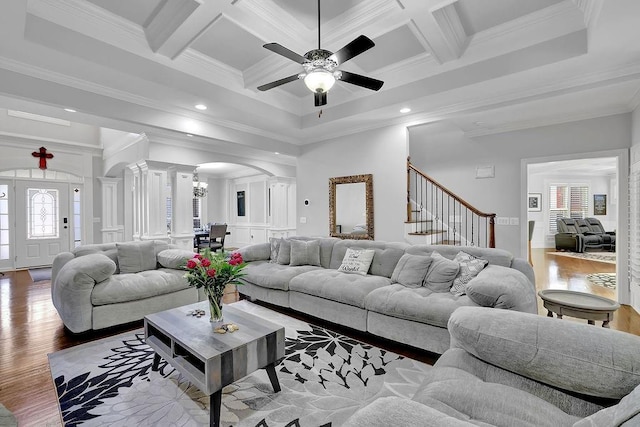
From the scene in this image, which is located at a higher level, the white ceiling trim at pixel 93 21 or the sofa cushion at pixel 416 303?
the white ceiling trim at pixel 93 21

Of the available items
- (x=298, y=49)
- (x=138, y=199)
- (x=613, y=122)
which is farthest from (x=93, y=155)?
(x=613, y=122)

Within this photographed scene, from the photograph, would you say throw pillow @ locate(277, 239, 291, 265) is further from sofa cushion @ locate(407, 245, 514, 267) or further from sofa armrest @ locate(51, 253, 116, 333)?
sofa armrest @ locate(51, 253, 116, 333)

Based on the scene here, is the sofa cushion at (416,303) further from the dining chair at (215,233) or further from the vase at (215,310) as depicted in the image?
the dining chair at (215,233)

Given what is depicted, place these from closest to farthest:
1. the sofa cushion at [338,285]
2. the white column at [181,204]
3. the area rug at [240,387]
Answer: the area rug at [240,387], the sofa cushion at [338,285], the white column at [181,204]

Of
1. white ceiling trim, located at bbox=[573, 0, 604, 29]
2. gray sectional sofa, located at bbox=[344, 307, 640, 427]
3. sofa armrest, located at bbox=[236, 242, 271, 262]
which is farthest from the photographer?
sofa armrest, located at bbox=[236, 242, 271, 262]

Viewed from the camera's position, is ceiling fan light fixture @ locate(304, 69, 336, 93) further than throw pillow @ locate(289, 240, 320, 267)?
No

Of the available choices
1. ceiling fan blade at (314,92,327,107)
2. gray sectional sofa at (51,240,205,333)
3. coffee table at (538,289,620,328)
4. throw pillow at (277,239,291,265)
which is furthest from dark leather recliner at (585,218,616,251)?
gray sectional sofa at (51,240,205,333)

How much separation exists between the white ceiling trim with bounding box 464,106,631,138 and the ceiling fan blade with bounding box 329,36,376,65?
3659mm

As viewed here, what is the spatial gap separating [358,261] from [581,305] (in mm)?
2135

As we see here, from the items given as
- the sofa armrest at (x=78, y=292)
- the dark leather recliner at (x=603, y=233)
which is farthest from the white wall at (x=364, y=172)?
the dark leather recliner at (x=603, y=233)

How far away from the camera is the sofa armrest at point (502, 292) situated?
227cm

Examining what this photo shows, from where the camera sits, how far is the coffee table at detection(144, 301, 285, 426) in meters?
1.81

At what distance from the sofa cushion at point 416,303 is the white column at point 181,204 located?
4361mm

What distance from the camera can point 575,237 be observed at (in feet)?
28.5
